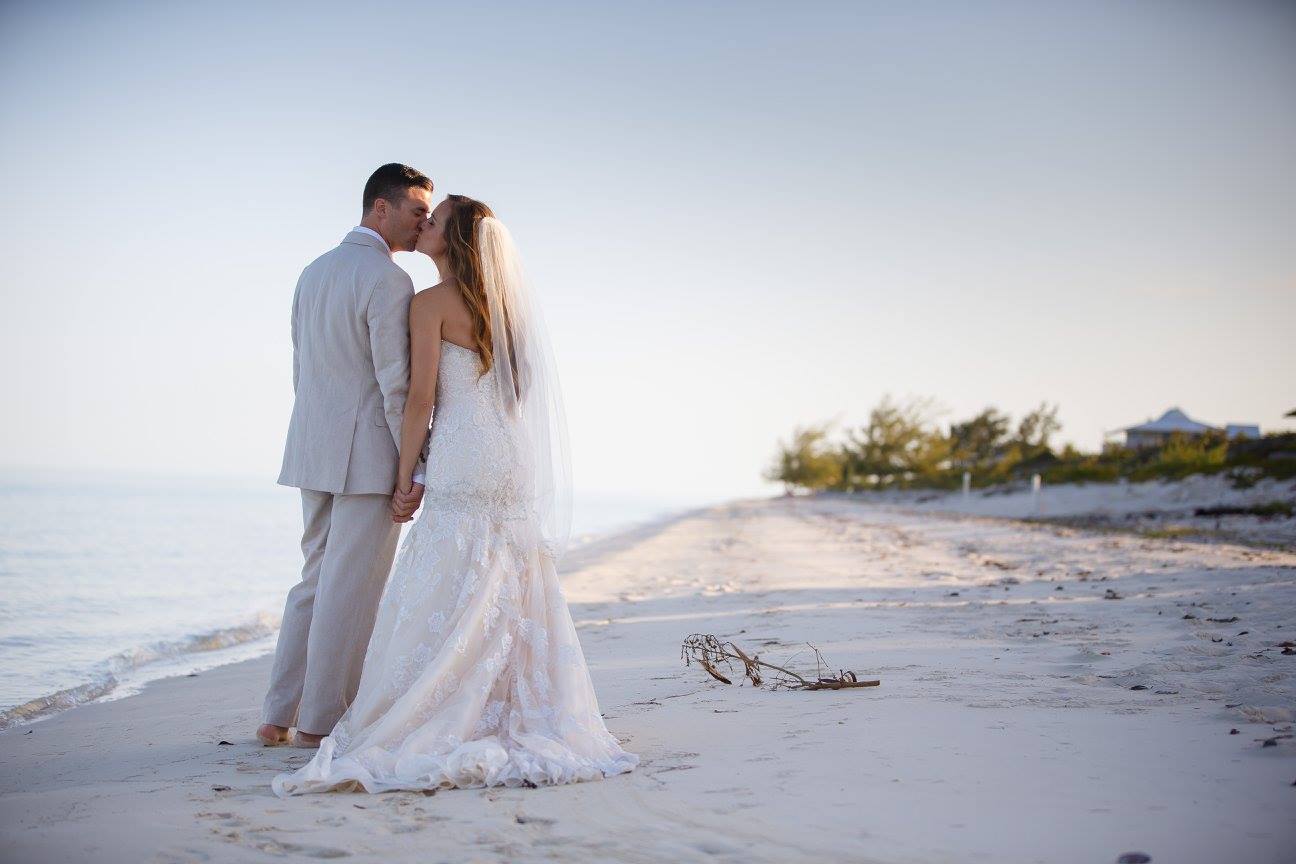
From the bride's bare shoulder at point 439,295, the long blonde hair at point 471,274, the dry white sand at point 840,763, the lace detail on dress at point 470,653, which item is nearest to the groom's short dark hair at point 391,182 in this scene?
the long blonde hair at point 471,274

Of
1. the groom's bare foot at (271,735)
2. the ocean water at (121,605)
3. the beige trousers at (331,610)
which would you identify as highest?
the beige trousers at (331,610)

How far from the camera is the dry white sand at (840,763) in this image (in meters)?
2.19

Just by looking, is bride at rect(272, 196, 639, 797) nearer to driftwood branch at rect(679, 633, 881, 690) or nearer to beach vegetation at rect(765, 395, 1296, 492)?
driftwood branch at rect(679, 633, 881, 690)

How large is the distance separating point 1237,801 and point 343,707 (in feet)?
10.3

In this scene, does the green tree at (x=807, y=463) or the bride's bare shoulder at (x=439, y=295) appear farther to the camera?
the green tree at (x=807, y=463)

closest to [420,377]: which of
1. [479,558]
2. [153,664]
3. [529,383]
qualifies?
[529,383]

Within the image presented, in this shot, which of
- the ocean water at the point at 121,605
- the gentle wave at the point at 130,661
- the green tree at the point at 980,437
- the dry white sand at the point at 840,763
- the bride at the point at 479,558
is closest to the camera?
the dry white sand at the point at 840,763

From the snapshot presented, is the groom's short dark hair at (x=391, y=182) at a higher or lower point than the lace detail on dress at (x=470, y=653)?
higher

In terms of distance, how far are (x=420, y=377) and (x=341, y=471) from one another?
530mm

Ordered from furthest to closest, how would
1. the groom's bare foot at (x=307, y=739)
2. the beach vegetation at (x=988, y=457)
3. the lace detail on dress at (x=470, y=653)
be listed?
the beach vegetation at (x=988, y=457) → the groom's bare foot at (x=307, y=739) → the lace detail on dress at (x=470, y=653)

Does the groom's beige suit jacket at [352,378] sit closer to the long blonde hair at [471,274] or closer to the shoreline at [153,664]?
the long blonde hair at [471,274]

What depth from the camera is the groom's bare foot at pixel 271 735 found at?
11.8ft

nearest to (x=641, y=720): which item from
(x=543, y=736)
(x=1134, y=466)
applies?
(x=543, y=736)

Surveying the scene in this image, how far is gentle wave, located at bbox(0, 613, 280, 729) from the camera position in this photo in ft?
15.4
